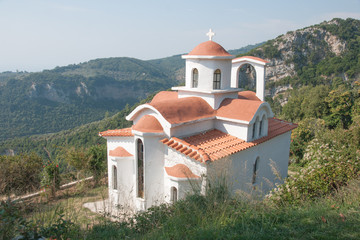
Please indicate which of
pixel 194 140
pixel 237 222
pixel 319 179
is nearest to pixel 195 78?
pixel 194 140

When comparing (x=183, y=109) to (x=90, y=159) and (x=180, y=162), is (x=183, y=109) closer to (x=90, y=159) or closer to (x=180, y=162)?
(x=180, y=162)

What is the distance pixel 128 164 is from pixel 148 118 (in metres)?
2.31

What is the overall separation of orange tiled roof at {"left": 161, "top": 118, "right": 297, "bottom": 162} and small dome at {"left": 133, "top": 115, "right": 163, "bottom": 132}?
1.81ft

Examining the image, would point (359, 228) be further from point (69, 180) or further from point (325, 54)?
point (325, 54)

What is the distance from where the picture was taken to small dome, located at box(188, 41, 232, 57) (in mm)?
11906

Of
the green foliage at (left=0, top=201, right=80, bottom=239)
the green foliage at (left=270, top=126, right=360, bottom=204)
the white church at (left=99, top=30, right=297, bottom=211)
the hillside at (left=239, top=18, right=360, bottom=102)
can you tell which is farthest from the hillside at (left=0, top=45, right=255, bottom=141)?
the green foliage at (left=0, top=201, right=80, bottom=239)

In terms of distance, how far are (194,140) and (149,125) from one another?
75.0 inches

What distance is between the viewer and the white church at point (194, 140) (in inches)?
372

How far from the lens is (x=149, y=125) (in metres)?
10.1

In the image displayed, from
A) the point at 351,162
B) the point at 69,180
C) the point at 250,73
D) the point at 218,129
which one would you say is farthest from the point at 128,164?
the point at 250,73

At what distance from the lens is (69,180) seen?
47.7 ft

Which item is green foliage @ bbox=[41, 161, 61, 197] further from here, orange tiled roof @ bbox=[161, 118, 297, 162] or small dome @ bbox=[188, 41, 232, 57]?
small dome @ bbox=[188, 41, 232, 57]

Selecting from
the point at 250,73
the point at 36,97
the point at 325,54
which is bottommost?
the point at 36,97

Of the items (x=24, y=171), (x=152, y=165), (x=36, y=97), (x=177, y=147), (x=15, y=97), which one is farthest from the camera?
(x=36, y=97)
